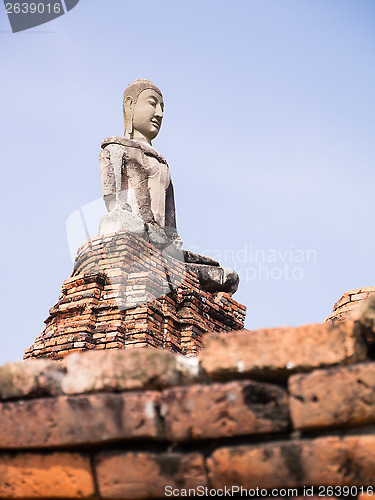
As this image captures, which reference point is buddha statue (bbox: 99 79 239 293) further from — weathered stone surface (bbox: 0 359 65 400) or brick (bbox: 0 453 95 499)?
brick (bbox: 0 453 95 499)

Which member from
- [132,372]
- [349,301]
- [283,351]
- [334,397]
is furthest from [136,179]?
[334,397]

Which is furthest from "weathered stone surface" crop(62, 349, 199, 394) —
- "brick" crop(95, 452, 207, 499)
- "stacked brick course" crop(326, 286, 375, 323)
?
"stacked brick course" crop(326, 286, 375, 323)

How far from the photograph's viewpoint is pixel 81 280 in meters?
7.33

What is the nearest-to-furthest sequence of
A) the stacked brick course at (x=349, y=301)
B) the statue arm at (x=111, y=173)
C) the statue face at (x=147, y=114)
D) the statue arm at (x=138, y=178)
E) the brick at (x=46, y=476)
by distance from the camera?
1. the brick at (x=46, y=476)
2. the stacked brick course at (x=349, y=301)
3. the statue arm at (x=111, y=173)
4. the statue arm at (x=138, y=178)
5. the statue face at (x=147, y=114)

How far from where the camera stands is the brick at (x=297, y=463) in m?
1.96

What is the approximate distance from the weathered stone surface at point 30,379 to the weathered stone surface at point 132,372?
73mm

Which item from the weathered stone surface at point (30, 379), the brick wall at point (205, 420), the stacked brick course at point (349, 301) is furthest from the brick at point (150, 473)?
the stacked brick course at point (349, 301)

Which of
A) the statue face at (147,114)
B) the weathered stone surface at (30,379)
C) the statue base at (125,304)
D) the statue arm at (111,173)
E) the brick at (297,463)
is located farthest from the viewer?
the statue face at (147,114)

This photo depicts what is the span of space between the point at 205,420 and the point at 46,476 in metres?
0.58

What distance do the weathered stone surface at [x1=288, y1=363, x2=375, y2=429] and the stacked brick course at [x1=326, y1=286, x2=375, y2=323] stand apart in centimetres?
515

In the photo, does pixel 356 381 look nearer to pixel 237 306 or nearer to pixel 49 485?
pixel 49 485

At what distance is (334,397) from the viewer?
201 centimetres

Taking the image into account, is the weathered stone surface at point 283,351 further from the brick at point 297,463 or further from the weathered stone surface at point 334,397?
the brick at point 297,463

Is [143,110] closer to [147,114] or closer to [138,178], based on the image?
[147,114]
